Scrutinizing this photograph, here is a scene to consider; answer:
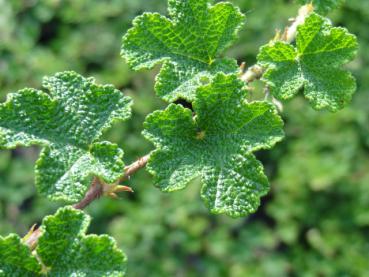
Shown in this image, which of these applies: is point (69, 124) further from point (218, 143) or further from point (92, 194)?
point (218, 143)

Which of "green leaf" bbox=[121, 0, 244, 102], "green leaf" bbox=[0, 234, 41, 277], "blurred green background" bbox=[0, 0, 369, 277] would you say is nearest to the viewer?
"green leaf" bbox=[0, 234, 41, 277]

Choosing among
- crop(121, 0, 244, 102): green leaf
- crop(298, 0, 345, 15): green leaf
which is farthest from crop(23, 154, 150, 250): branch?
crop(298, 0, 345, 15): green leaf

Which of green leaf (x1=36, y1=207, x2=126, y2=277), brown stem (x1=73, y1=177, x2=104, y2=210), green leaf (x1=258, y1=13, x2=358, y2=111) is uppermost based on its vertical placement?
green leaf (x1=258, y1=13, x2=358, y2=111)

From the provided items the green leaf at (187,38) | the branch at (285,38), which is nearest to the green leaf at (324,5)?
the branch at (285,38)

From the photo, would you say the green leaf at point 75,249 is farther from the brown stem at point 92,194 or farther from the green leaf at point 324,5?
the green leaf at point 324,5

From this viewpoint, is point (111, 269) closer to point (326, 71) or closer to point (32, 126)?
point (32, 126)

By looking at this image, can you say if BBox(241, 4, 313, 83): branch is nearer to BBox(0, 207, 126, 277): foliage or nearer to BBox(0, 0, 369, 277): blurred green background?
BBox(0, 207, 126, 277): foliage

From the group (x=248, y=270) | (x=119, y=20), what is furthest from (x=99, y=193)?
(x=119, y=20)
